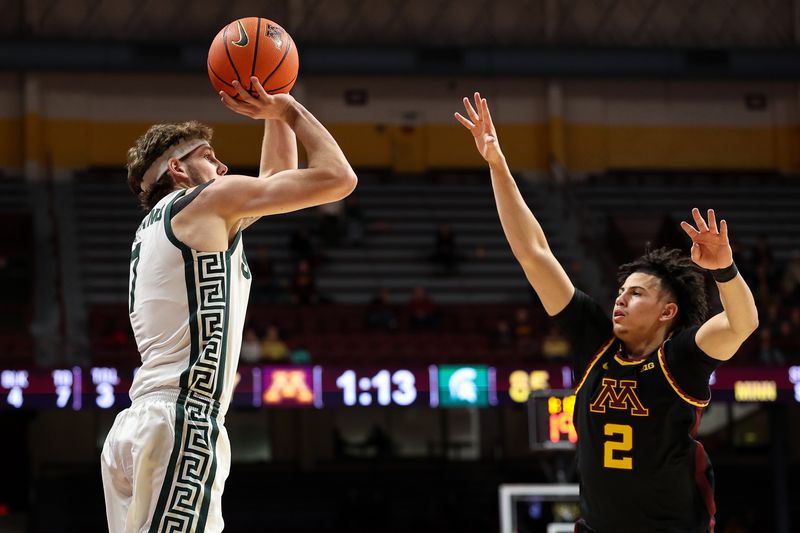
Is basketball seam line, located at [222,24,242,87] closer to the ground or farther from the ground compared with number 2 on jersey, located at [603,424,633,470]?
farther from the ground

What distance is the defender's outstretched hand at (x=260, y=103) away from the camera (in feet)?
12.6

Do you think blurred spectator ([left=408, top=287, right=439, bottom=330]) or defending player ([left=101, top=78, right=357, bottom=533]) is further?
blurred spectator ([left=408, top=287, right=439, bottom=330])

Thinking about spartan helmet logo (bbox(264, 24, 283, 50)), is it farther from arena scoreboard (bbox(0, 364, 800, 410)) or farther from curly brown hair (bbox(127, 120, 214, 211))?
arena scoreboard (bbox(0, 364, 800, 410))

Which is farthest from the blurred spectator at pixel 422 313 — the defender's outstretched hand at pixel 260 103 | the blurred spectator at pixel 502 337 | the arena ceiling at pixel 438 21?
the defender's outstretched hand at pixel 260 103

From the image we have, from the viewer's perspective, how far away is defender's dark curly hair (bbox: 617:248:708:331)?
14.2ft

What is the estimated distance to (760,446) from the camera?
18500 millimetres

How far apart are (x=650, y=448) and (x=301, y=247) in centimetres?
1432

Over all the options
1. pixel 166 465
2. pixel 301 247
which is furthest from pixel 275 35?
pixel 301 247

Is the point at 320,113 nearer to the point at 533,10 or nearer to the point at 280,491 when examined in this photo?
the point at 533,10

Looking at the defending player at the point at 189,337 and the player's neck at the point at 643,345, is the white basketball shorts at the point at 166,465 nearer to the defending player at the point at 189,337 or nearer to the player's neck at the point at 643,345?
the defending player at the point at 189,337

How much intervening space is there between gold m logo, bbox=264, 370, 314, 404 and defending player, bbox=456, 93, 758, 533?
8576 millimetres

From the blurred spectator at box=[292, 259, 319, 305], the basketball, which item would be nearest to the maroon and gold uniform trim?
the basketball

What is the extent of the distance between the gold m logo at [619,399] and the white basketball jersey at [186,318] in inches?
51.3

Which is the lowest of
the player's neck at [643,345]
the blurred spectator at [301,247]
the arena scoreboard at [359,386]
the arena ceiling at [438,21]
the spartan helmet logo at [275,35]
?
the arena scoreboard at [359,386]
